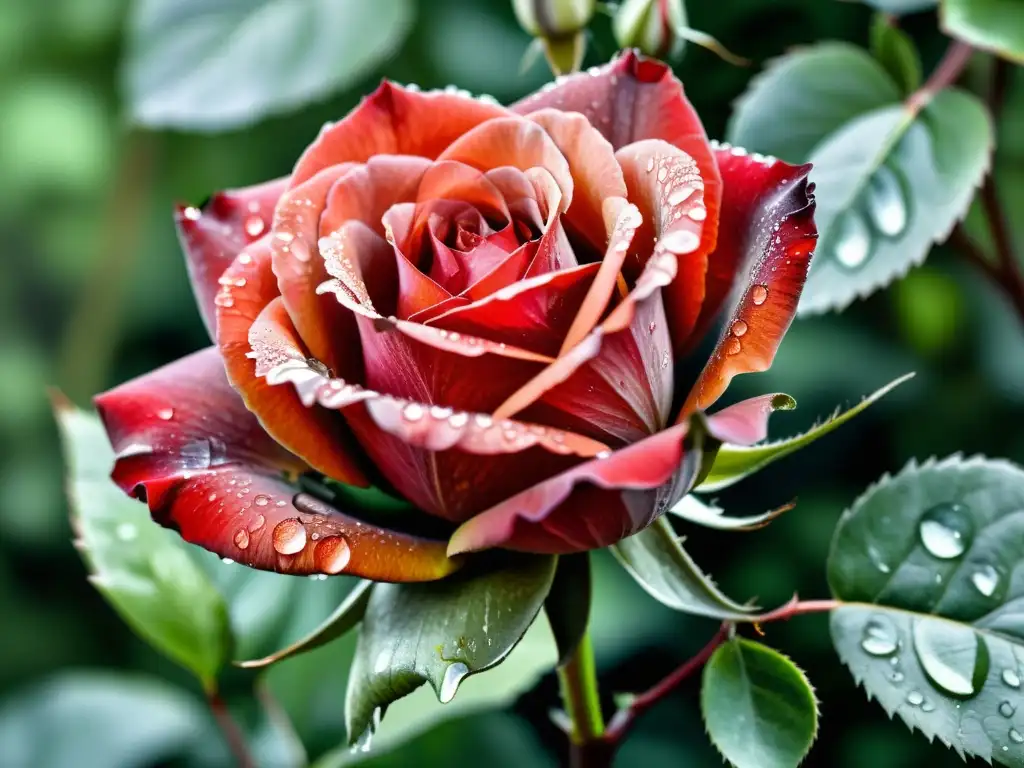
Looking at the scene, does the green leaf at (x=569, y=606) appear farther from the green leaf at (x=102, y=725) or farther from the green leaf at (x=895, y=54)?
the green leaf at (x=102, y=725)

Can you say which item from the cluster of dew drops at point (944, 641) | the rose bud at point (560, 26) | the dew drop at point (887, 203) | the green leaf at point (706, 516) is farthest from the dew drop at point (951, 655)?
the rose bud at point (560, 26)

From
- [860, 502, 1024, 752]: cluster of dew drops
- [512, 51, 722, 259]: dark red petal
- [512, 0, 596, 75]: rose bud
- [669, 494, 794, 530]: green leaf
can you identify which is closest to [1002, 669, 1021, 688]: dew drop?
[860, 502, 1024, 752]: cluster of dew drops

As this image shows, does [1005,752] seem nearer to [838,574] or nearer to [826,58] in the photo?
[838,574]

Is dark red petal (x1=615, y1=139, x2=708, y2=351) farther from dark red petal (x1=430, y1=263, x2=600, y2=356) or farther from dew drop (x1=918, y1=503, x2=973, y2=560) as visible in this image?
dew drop (x1=918, y1=503, x2=973, y2=560)

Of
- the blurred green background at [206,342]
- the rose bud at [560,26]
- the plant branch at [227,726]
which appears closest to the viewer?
the rose bud at [560,26]

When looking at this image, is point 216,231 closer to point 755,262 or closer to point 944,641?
point 755,262
